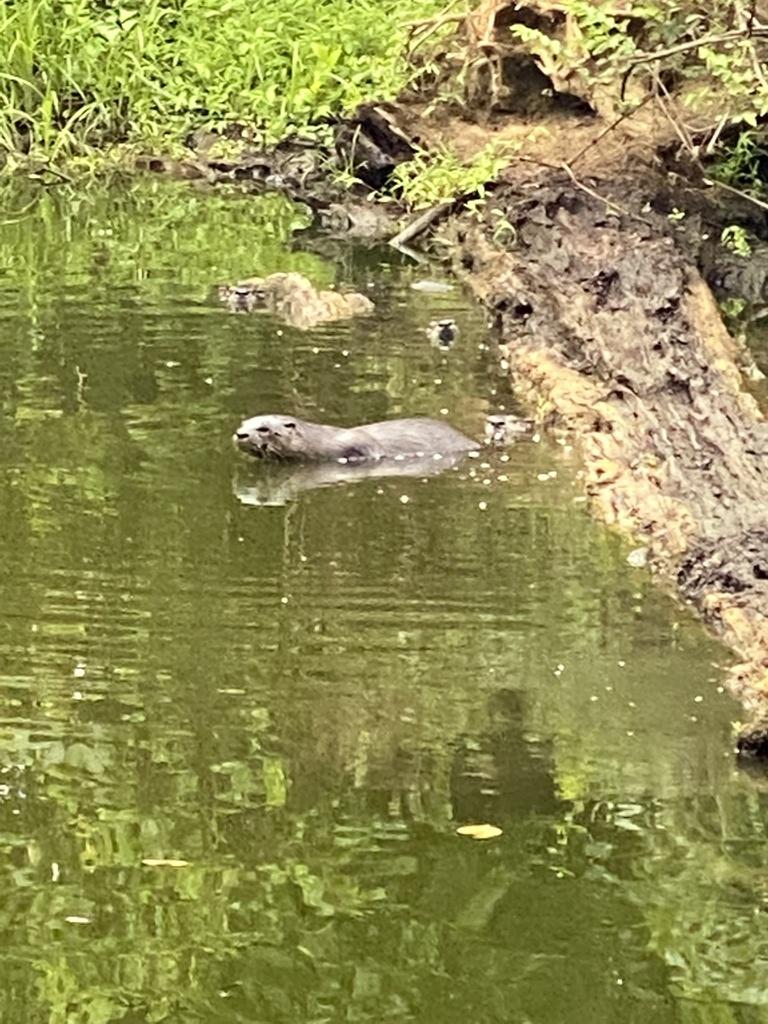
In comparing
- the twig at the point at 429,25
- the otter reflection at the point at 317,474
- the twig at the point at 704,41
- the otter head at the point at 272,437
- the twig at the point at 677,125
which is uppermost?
the twig at the point at 704,41

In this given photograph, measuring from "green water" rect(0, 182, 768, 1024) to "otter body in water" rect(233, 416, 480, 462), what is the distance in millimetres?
127

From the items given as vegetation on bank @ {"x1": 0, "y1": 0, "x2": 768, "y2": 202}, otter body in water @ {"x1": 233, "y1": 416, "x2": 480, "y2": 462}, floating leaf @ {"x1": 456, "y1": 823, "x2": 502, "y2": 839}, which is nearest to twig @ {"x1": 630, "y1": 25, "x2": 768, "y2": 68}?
otter body in water @ {"x1": 233, "y1": 416, "x2": 480, "y2": 462}

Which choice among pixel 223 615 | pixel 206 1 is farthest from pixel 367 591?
pixel 206 1

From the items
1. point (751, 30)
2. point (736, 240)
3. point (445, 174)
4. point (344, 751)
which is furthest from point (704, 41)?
point (445, 174)

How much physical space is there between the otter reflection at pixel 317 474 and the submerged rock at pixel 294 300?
2621 mm

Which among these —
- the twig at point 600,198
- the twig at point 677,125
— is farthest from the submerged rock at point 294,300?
the twig at point 677,125

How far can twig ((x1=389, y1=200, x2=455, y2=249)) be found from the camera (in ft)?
43.0

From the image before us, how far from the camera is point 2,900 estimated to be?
4.43 metres

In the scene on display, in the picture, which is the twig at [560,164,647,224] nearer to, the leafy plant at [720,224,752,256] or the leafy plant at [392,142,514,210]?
the leafy plant at [720,224,752,256]

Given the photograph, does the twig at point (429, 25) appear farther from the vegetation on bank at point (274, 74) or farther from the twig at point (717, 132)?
the twig at point (717, 132)

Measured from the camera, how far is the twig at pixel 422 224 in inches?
516

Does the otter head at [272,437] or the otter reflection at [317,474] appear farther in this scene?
the otter head at [272,437]

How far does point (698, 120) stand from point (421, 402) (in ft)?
14.6

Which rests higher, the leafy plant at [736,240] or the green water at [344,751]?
the leafy plant at [736,240]
